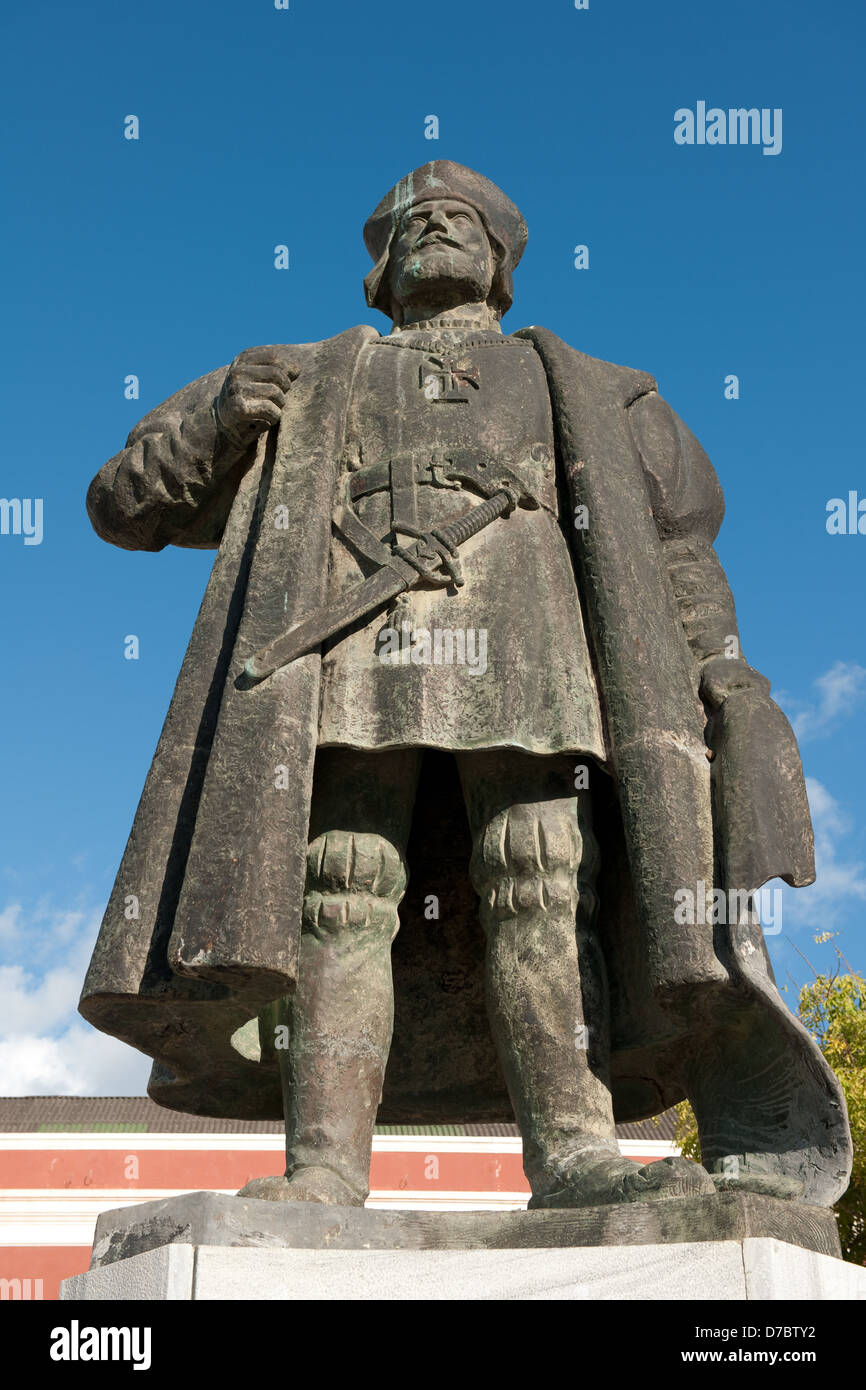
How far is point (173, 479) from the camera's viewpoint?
5.57m

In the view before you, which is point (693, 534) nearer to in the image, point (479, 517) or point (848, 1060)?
point (479, 517)

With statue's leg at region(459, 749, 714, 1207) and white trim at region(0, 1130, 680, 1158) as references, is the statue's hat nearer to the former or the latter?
statue's leg at region(459, 749, 714, 1207)

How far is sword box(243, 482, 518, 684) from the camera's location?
485 cm

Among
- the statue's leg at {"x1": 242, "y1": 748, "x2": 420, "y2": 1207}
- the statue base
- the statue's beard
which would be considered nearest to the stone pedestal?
the statue base

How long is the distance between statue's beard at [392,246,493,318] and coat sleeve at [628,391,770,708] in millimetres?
768

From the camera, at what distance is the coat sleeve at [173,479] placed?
18.2 feet

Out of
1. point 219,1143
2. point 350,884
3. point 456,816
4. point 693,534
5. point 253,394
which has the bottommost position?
point 350,884

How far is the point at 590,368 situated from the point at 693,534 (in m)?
0.70

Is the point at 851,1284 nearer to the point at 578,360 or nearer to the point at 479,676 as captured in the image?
the point at 479,676

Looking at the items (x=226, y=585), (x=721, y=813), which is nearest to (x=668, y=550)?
(x=721, y=813)

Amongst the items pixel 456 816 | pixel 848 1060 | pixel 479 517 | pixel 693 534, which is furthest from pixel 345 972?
pixel 848 1060

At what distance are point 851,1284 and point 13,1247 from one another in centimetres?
2615

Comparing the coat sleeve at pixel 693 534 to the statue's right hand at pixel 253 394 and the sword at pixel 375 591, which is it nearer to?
the sword at pixel 375 591

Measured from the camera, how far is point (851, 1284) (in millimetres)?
4062
